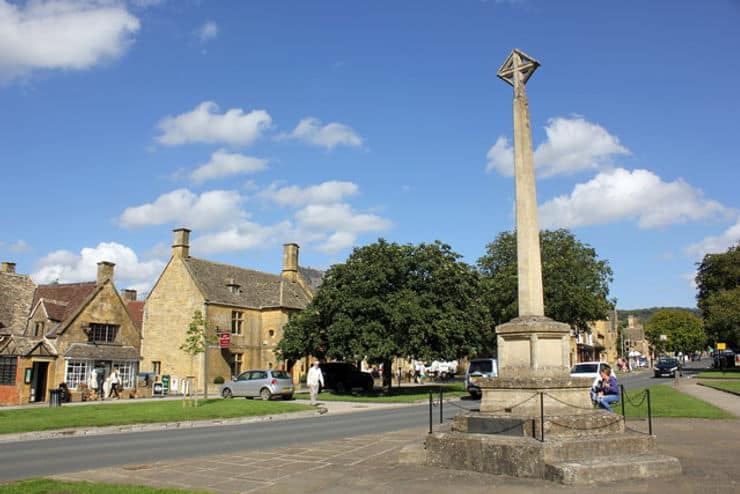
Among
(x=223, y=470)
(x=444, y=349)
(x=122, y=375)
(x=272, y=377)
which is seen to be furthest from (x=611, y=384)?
(x=122, y=375)

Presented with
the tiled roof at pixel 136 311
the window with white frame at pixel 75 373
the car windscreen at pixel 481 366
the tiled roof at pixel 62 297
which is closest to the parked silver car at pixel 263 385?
the car windscreen at pixel 481 366

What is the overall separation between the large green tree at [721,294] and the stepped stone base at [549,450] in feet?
160

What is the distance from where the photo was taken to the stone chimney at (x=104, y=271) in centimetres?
4062

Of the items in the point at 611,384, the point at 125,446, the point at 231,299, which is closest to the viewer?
the point at 125,446

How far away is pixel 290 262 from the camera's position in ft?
184

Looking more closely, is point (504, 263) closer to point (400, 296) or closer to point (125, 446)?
point (400, 296)

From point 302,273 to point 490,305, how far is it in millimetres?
18436

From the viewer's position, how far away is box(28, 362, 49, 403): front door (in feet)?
115

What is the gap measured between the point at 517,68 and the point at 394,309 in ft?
71.1

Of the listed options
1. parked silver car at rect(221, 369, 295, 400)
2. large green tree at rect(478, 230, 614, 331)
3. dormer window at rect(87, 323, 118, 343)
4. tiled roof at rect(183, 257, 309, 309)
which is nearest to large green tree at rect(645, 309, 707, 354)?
large green tree at rect(478, 230, 614, 331)

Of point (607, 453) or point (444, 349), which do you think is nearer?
point (607, 453)

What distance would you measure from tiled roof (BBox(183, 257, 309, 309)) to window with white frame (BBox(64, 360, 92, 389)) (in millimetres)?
10108

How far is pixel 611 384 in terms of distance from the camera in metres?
16.3

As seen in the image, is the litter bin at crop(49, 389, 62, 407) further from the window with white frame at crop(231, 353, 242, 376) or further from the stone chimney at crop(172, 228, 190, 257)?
the stone chimney at crop(172, 228, 190, 257)
